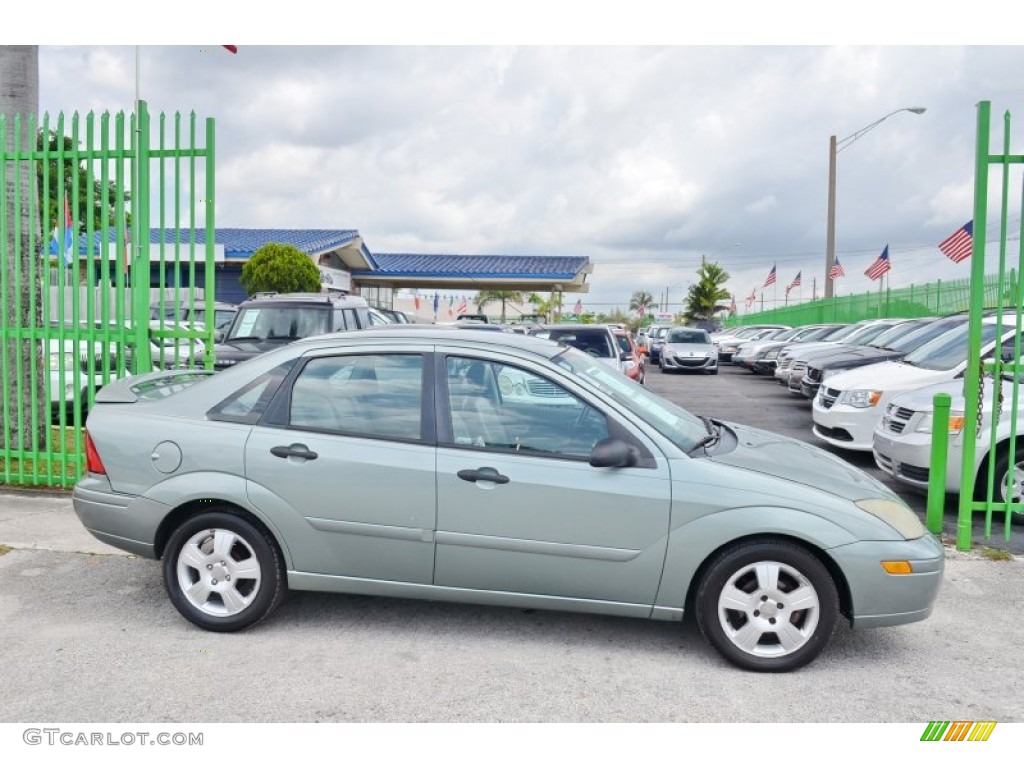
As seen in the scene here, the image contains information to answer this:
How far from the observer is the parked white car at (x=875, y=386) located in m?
9.34

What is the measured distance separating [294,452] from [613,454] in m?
1.60

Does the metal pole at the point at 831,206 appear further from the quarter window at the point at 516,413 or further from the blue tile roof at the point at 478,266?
the quarter window at the point at 516,413

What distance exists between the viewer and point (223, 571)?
446 cm

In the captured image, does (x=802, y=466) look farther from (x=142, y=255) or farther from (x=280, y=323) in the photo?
(x=280, y=323)

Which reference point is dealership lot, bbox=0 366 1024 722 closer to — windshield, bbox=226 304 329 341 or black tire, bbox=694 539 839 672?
black tire, bbox=694 539 839 672

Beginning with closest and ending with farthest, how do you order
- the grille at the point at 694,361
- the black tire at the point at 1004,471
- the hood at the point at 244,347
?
the black tire at the point at 1004,471 < the hood at the point at 244,347 < the grille at the point at 694,361

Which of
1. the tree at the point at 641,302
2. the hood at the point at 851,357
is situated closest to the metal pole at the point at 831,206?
the hood at the point at 851,357

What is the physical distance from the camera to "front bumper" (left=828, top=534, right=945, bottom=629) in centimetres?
400

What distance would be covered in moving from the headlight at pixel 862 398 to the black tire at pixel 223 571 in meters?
7.22

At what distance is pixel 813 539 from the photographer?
13.1 feet

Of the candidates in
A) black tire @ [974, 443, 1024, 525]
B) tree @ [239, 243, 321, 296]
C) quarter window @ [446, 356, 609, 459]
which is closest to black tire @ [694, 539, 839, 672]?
quarter window @ [446, 356, 609, 459]

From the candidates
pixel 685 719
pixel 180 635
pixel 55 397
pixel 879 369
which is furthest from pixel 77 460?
pixel 879 369

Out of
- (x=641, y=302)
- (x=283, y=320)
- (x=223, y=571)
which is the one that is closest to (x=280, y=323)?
(x=283, y=320)

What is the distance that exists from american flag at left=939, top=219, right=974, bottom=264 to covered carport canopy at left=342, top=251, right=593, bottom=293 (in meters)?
17.3
